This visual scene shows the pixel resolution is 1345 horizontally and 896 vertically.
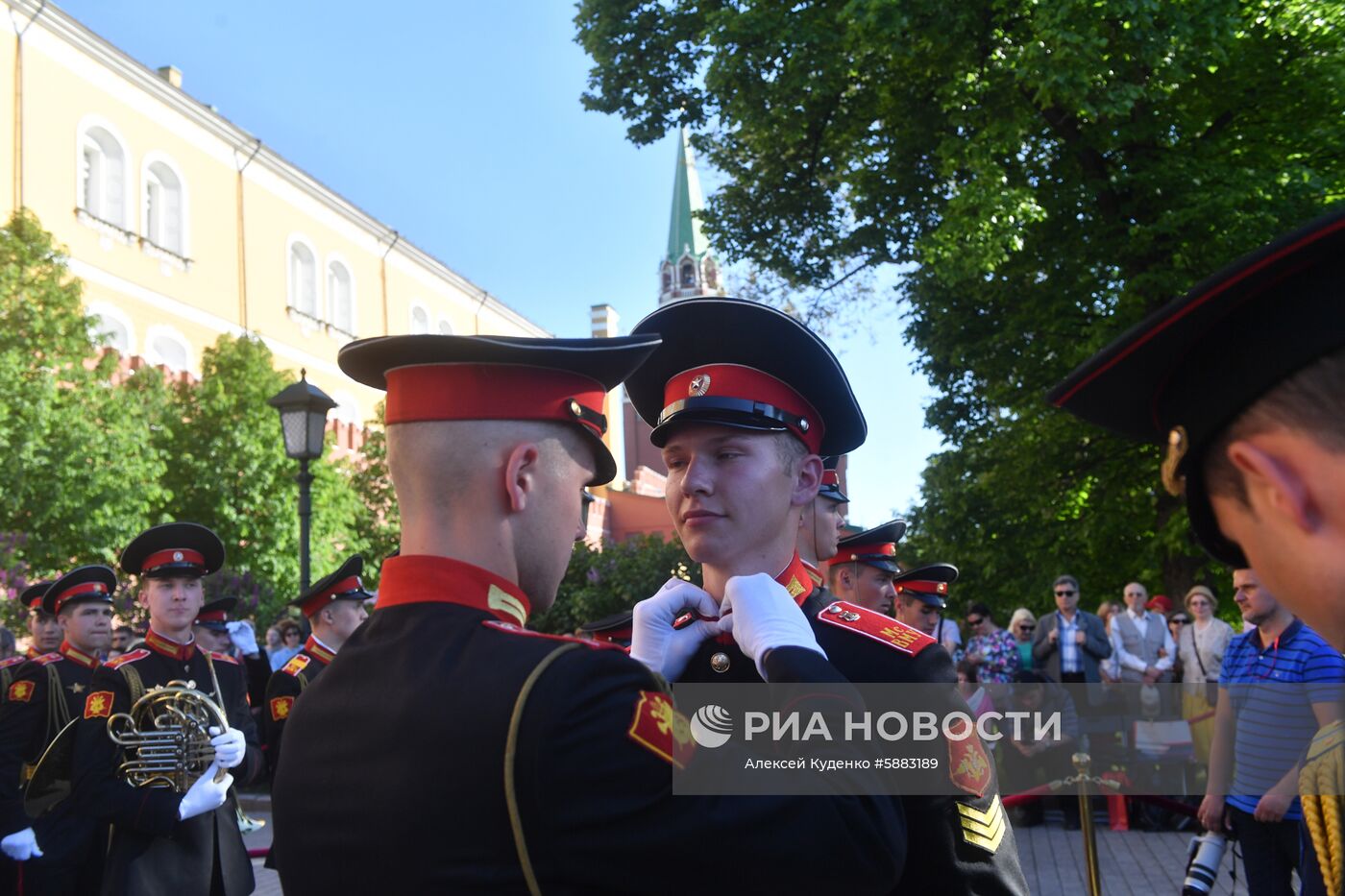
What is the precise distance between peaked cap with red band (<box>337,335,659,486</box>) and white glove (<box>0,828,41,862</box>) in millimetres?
5703

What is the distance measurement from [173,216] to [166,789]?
33.8 metres

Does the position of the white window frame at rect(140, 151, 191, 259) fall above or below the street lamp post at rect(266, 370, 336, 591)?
above

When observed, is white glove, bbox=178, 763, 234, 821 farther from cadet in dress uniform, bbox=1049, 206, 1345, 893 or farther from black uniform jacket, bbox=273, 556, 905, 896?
cadet in dress uniform, bbox=1049, 206, 1345, 893

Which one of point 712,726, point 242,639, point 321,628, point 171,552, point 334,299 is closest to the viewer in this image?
point 712,726

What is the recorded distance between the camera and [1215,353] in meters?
1.35

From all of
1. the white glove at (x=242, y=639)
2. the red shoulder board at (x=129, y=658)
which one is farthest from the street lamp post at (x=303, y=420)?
the red shoulder board at (x=129, y=658)

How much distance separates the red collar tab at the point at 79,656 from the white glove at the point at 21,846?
1154 millimetres

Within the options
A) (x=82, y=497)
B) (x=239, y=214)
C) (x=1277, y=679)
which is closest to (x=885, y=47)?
(x=1277, y=679)

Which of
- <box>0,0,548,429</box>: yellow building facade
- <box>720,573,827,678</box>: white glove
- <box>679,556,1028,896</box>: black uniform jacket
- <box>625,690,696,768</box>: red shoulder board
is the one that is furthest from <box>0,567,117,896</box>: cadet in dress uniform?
<box>0,0,548,429</box>: yellow building facade

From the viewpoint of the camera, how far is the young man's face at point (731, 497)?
2639 mm

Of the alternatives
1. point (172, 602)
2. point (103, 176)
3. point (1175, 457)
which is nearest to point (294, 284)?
point (103, 176)

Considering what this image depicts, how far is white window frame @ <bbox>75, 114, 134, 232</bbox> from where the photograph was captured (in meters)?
30.2

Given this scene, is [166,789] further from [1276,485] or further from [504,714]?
[1276,485]

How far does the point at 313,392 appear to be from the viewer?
11.5 meters
